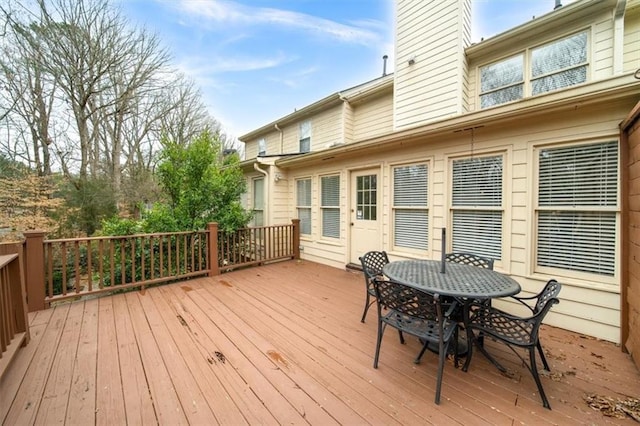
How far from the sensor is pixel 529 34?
4.24m

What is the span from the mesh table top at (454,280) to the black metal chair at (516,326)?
0.56ft

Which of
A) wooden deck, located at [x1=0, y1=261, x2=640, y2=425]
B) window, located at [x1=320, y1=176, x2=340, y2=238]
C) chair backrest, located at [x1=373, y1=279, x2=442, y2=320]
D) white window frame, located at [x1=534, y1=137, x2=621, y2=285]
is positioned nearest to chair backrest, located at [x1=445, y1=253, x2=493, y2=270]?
white window frame, located at [x1=534, y1=137, x2=621, y2=285]

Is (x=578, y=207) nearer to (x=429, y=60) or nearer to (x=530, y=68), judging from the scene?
(x=530, y=68)

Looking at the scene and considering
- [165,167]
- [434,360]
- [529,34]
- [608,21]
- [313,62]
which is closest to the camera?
[434,360]

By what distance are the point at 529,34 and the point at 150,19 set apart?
10.2 meters

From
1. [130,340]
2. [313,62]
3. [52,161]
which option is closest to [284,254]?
[130,340]

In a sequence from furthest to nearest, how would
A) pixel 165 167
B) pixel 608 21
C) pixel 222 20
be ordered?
pixel 222 20 < pixel 165 167 < pixel 608 21

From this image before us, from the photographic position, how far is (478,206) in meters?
3.46

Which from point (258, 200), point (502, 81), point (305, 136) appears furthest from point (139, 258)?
point (502, 81)

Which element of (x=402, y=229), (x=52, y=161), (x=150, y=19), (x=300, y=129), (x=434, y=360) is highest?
(x=150, y=19)

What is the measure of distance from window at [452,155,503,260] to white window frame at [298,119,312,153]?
5116 mm

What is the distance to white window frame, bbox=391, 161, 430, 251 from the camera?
13.3 ft

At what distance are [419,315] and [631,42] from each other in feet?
17.5

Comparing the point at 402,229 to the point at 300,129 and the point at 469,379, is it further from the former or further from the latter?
the point at 300,129
